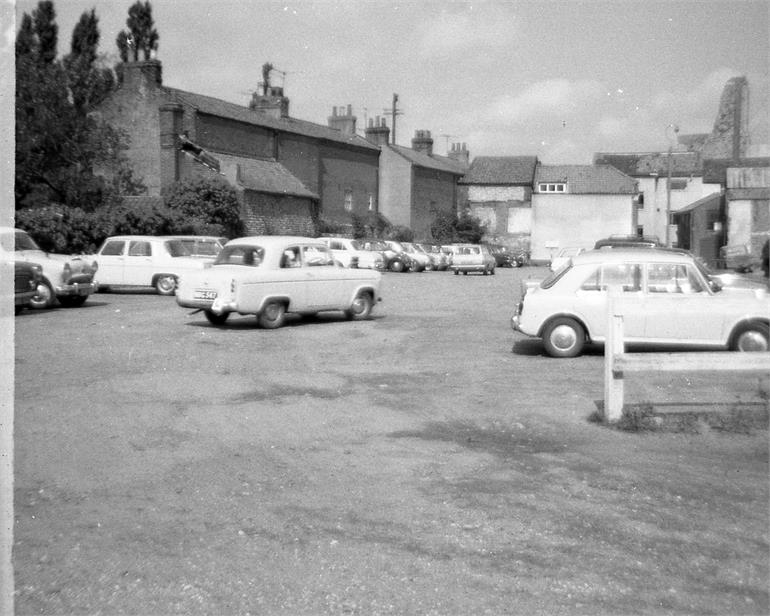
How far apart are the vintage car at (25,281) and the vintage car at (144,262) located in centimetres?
595

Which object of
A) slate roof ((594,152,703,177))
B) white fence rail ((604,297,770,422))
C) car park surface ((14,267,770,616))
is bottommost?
car park surface ((14,267,770,616))

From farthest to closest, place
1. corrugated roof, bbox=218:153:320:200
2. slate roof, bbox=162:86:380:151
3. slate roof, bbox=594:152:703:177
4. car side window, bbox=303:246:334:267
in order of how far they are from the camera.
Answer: slate roof, bbox=594:152:703:177 → slate roof, bbox=162:86:380:151 → corrugated roof, bbox=218:153:320:200 → car side window, bbox=303:246:334:267

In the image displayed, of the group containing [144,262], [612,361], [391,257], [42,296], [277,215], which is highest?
[277,215]

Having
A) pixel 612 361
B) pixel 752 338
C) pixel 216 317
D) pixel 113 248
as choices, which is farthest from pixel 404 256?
pixel 612 361

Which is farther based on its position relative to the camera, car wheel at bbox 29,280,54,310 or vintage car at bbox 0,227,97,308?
vintage car at bbox 0,227,97,308

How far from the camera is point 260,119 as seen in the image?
56.4 metres

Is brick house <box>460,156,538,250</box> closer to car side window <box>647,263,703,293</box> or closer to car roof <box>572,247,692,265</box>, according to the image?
car roof <box>572,247,692,265</box>

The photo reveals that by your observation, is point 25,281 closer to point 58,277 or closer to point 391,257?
point 58,277

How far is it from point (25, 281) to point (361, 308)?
6846 mm

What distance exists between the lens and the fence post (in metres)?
8.23

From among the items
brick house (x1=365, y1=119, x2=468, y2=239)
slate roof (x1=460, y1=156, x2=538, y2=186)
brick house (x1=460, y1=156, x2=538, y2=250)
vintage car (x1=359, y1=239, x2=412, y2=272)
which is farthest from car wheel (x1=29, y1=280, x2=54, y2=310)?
slate roof (x1=460, y1=156, x2=538, y2=186)

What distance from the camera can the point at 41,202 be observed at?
3600 centimetres

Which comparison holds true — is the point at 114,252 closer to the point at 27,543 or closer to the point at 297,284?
the point at 297,284

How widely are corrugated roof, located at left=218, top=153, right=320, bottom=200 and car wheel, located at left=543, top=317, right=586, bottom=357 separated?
3725cm
